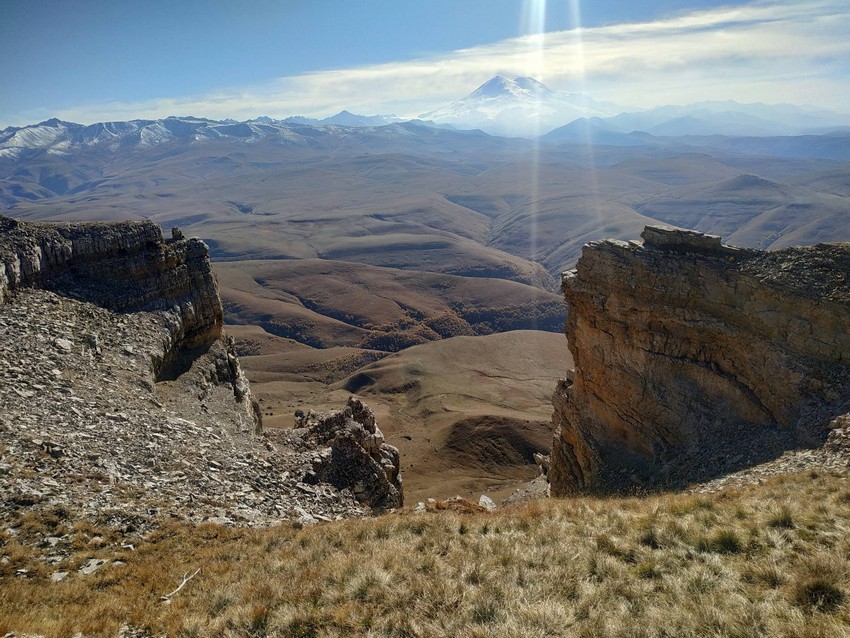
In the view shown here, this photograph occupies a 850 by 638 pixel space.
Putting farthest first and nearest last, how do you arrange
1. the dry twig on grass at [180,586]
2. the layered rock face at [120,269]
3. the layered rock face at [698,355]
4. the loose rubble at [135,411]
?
the layered rock face at [120,269], the layered rock face at [698,355], the loose rubble at [135,411], the dry twig on grass at [180,586]

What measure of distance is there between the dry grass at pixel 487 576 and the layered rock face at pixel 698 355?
7.67 m

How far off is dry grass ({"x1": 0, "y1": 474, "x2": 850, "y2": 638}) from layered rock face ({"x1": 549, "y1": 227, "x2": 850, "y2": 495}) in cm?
767

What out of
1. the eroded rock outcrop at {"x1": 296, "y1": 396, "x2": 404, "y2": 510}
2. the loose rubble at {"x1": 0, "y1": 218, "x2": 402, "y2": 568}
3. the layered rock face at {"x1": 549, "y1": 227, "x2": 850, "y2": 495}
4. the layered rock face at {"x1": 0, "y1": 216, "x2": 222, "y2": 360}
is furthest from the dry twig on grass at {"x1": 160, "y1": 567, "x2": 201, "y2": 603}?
the layered rock face at {"x1": 549, "y1": 227, "x2": 850, "y2": 495}

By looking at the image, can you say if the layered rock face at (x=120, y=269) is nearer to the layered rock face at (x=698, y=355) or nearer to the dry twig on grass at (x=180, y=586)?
the dry twig on grass at (x=180, y=586)

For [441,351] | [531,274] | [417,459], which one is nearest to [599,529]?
[417,459]

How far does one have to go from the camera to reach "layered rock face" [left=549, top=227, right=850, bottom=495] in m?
19.3

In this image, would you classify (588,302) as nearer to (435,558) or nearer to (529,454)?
(435,558)

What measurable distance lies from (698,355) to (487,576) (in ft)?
60.1

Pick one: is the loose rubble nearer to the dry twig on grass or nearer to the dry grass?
the dry grass

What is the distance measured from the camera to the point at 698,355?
23469 mm

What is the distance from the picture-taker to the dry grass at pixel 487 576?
25.9 feet

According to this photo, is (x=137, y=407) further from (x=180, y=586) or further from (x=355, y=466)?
(x=180, y=586)

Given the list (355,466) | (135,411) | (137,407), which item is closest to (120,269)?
(137,407)

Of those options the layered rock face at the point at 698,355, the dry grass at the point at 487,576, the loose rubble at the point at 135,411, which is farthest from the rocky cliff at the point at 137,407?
the layered rock face at the point at 698,355
